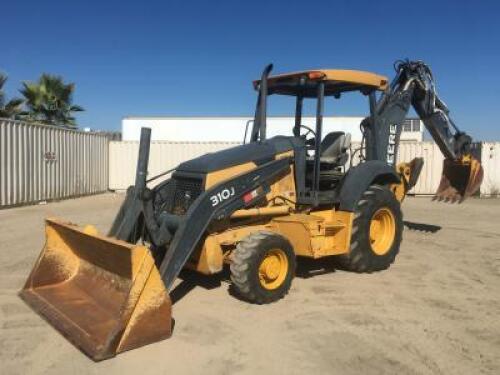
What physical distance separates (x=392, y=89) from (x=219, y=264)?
14.2 feet

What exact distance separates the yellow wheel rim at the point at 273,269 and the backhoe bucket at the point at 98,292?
137 centimetres

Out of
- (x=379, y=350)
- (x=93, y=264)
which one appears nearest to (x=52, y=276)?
(x=93, y=264)

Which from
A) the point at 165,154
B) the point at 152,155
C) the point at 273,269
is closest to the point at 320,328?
the point at 273,269

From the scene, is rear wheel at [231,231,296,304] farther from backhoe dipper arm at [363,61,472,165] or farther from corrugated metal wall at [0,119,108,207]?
corrugated metal wall at [0,119,108,207]

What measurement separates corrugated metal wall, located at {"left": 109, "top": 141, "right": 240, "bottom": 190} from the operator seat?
48.0 feet

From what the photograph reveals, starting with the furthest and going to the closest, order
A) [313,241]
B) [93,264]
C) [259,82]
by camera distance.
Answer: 1. [259,82]
2. [313,241]
3. [93,264]

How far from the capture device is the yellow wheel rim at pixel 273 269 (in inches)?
225

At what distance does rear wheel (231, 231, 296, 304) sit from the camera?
5480 mm

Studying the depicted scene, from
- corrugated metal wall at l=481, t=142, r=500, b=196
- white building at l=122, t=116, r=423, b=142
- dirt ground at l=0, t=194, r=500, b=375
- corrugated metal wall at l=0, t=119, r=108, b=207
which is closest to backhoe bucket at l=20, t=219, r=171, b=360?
dirt ground at l=0, t=194, r=500, b=375

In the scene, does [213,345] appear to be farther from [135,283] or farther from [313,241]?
[313,241]

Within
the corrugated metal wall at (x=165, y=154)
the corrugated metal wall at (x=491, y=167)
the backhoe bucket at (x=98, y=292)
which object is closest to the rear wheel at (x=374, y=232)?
the backhoe bucket at (x=98, y=292)

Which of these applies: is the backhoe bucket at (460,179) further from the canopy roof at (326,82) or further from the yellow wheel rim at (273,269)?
the yellow wheel rim at (273,269)

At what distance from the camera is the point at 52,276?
591cm

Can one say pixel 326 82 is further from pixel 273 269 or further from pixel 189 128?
pixel 189 128
